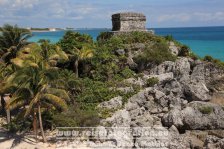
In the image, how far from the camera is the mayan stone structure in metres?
33.3

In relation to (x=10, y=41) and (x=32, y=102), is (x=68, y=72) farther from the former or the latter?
(x=32, y=102)

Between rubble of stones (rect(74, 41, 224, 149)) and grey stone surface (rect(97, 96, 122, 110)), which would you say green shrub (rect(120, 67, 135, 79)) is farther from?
grey stone surface (rect(97, 96, 122, 110))

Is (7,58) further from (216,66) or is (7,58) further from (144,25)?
(216,66)

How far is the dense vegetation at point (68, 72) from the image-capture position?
1872 cm

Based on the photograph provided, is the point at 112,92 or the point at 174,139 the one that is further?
the point at 112,92

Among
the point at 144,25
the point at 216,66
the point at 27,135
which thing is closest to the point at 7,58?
the point at 27,135

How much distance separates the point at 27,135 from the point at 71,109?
3.05m

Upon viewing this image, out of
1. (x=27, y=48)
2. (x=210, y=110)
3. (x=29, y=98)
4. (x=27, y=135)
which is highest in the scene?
(x=27, y=48)

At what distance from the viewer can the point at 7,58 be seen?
26609 mm

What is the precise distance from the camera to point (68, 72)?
89.4 feet

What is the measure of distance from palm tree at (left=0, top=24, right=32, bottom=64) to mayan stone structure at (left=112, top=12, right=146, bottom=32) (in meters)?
10.2

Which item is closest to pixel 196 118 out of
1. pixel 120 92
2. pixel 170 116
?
pixel 170 116

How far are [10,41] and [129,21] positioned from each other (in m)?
12.1

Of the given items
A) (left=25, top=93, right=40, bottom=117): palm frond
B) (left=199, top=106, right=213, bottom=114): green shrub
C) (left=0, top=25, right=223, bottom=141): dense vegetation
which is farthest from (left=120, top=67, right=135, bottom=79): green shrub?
(left=25, top=93, right=40, bottom=117): palm frond
